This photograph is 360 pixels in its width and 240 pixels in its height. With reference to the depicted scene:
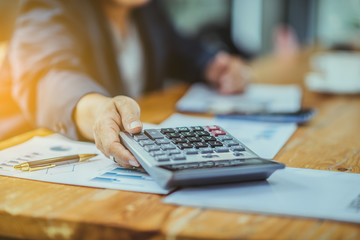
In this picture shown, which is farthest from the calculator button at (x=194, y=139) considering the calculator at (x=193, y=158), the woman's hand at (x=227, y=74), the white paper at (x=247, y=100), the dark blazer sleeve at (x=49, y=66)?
the woman's hand at (x=227, y=74)

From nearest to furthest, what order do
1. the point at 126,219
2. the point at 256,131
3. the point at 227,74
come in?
the point at 126,219
the point at 256,131
the point at 227,74


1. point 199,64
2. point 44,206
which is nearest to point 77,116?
point 44,206

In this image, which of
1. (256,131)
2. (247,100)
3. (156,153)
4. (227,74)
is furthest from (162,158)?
(227,74)

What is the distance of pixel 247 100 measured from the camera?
1.04 m

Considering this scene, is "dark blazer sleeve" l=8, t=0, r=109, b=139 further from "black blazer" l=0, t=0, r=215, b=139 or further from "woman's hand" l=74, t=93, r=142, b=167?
"woman's hand" l=74, t=93, r=142, b=167

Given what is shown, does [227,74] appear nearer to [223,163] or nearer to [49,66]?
[49,66]

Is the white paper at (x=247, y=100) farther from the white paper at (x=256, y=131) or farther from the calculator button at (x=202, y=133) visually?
the calculator button at (x=202, y=133)

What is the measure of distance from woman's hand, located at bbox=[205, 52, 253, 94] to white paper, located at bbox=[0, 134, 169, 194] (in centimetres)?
53

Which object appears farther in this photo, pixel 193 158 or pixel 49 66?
pixel 49 66

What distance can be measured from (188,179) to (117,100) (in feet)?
0.64

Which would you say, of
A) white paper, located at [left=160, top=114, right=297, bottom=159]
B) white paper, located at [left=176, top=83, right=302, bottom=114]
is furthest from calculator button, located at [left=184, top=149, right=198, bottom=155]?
white paper, located at [left=176, top=83, right=302, bottom=114]

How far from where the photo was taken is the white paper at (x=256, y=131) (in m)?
0.67

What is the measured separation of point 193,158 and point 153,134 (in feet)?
0.28

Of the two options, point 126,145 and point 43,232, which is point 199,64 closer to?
point 126,145
